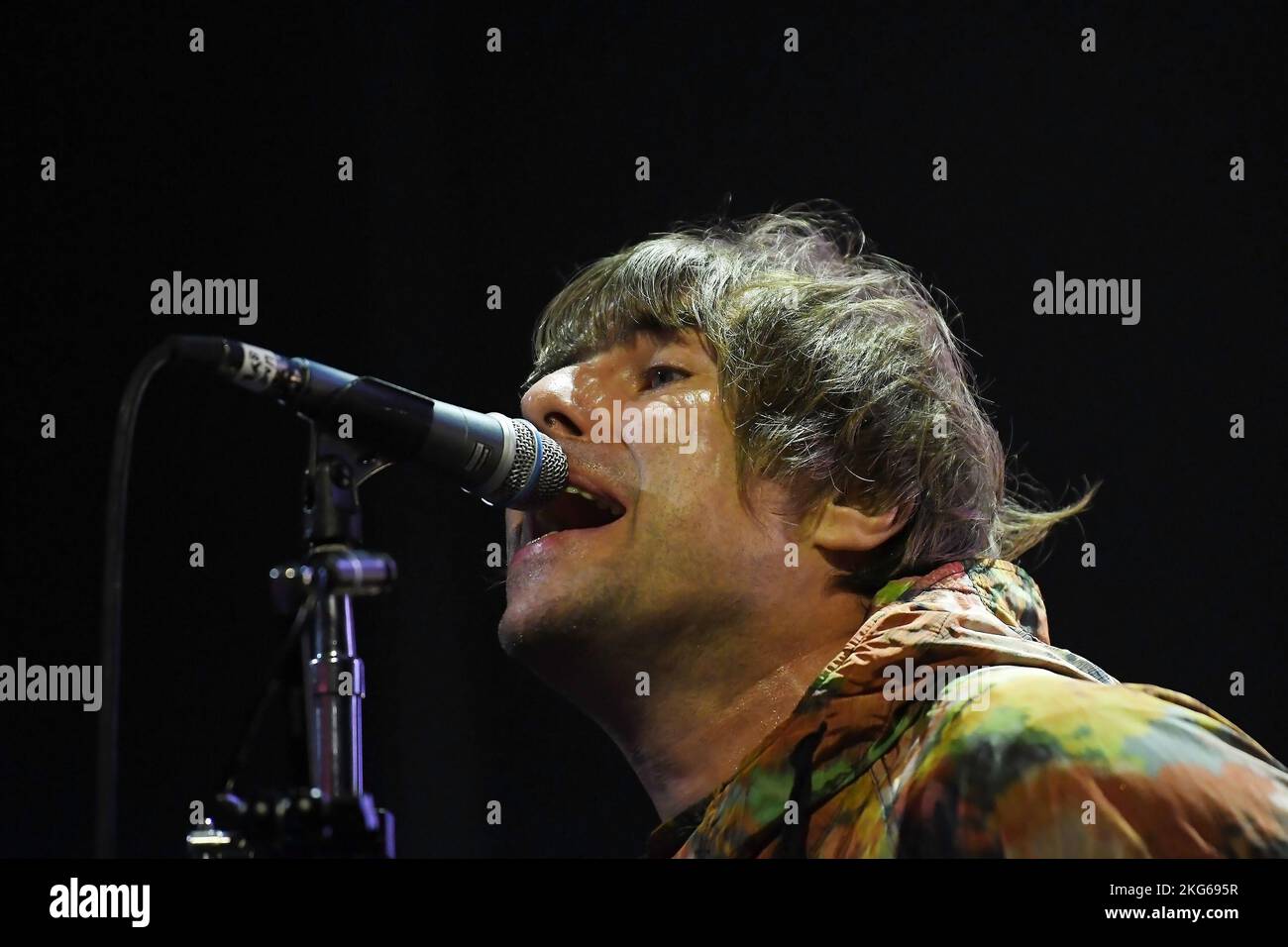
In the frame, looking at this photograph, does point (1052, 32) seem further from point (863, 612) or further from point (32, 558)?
point (32, 558)

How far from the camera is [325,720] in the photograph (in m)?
1.25

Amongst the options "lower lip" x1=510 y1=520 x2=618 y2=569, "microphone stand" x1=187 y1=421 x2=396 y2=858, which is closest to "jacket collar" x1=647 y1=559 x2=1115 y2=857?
"lower lip" x1=510 y1=520 x2=618 y2=569

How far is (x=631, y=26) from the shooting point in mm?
2996

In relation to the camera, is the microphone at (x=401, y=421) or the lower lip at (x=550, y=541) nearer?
the microphone at (x=401, y=421)

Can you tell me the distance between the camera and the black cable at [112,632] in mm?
1263

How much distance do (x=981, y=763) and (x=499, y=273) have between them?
176cm

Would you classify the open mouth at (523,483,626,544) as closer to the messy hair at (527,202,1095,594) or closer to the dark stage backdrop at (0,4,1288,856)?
the messy hair at (527,202,1095,594)

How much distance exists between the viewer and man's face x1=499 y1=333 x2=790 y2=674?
195 cm

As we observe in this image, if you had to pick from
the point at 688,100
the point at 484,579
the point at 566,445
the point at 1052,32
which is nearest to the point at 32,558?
the point at 484,579
